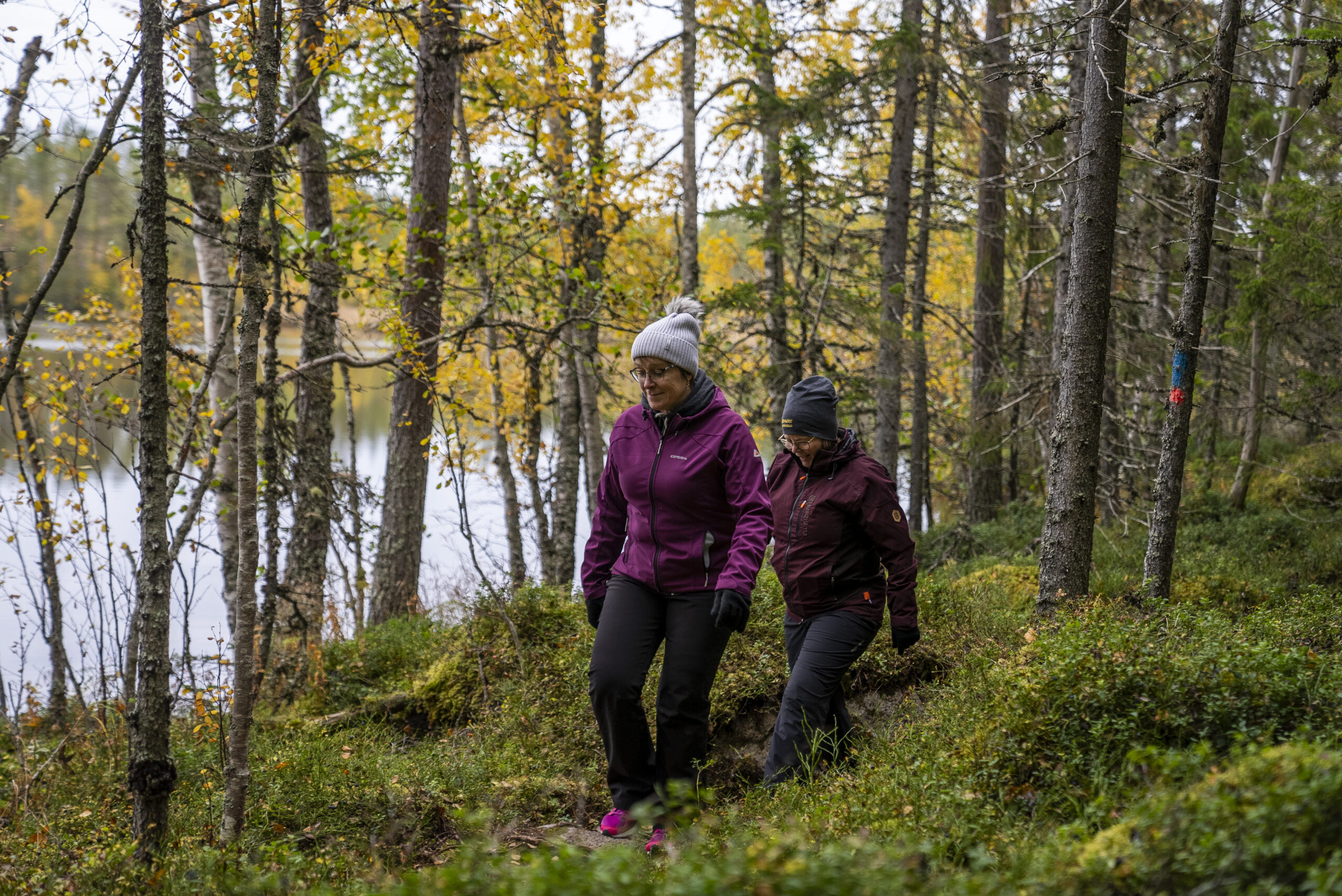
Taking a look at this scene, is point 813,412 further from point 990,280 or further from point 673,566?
point 990,280

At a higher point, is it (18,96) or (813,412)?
(18,96)

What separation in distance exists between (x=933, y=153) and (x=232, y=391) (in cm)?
1341

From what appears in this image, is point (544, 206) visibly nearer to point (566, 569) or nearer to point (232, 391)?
point (232, 391)

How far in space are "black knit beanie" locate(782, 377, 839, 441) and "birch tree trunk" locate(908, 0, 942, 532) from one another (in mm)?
7925

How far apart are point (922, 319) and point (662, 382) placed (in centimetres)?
1078

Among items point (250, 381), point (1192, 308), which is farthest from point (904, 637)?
point (250, 381)

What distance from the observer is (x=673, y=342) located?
438cm

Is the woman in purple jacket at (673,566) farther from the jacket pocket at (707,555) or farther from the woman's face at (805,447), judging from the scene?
the woman's face at (805,447)

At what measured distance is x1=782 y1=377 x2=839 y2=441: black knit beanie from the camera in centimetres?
473

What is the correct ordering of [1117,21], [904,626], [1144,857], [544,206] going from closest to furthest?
1. [1144,857]
2. [904,626]
3. [1117,21]
4. [544,206]

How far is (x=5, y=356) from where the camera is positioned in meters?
5.79

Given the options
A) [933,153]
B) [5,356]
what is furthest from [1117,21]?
[933,153]

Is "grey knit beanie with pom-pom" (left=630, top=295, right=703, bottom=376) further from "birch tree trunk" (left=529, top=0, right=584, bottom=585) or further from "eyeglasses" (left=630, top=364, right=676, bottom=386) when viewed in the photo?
"birch tree trunk" (left=529, top=0, right=584, bottom=585)

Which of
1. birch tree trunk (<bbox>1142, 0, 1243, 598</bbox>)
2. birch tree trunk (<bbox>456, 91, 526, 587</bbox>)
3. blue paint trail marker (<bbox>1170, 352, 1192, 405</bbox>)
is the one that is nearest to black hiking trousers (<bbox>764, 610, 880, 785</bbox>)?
birch tree trunk (<bbox>1142, 0, 1243, 598</bbox>)
